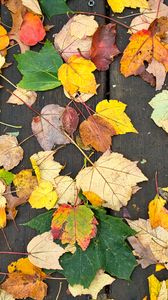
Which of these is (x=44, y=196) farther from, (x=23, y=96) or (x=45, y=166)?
(x=23, y=96)

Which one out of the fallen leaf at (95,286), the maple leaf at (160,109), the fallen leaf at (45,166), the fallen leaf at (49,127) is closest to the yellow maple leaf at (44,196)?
the fallen leaf at (45,166)

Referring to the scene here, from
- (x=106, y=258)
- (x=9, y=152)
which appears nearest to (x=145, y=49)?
(x=9, y=152)

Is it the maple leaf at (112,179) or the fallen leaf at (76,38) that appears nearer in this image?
the maple leaf at (112,179)

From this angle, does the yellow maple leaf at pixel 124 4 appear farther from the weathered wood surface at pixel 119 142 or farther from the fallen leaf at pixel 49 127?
the fallen leaf at pixel 49 127

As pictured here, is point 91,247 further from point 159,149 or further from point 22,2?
point 22,2

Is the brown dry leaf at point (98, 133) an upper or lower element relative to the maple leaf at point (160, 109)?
lower

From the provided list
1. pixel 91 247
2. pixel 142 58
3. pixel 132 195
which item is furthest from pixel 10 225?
pixel 142 58

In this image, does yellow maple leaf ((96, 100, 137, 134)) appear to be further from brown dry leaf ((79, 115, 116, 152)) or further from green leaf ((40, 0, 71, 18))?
green leaf ((40, 0, 71, 18))
